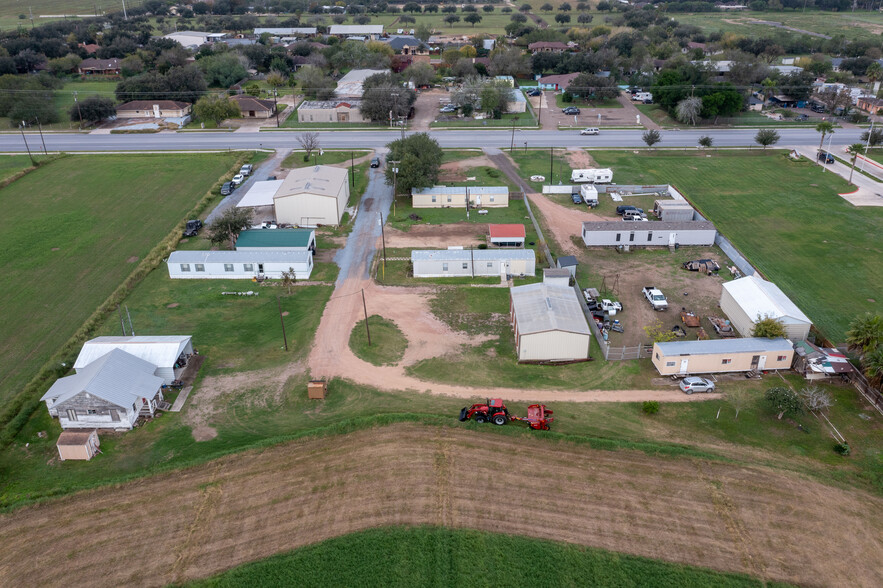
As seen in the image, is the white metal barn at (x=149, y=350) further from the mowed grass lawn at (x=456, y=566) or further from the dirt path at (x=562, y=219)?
the dirt path at (x=562, y=219)

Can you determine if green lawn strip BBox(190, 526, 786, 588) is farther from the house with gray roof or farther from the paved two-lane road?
the paved two-lane road

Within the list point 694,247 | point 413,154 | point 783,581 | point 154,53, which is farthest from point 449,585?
point 154,53

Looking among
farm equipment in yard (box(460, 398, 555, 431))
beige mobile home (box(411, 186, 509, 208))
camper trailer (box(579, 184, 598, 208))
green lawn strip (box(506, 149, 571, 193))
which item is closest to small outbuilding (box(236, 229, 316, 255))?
beige mobile home (box(411, 186, 509, 208))

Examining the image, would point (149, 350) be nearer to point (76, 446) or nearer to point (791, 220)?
point (76, 446)

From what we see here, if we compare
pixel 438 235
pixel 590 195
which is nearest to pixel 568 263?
pixel 438 235

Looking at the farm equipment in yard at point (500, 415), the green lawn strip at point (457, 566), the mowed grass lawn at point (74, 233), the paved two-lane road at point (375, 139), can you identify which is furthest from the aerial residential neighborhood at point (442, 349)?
the paved two-lane road at point (375, 139)

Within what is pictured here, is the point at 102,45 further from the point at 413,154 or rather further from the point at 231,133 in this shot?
the point at 413,154
